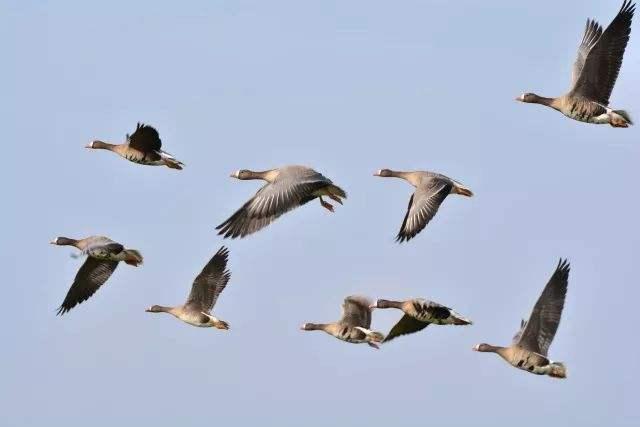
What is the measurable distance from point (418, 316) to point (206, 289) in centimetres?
637

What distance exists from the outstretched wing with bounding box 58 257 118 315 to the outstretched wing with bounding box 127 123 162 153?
150 inches

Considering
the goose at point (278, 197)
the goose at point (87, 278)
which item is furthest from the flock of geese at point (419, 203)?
the goose at point (87, 278)

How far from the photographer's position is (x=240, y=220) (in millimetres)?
25172

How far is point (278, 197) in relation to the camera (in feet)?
84.5

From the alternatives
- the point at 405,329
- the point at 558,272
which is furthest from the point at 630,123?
the point at 405,329

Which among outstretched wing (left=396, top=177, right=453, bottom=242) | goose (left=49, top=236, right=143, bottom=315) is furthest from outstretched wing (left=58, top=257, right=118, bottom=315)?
outstretched wing (left=396, top=177, right=453, bottom=242)

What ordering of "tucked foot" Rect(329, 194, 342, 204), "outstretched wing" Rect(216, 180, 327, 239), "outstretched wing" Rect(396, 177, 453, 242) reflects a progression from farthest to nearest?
"tucked foot" Rect(329, 194, 342, 204), "outstretched wing" Rect(396, 177, 453, 242), "outstretched wing" Rect(216, 180, 327, 239)

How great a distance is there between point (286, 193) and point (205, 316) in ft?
26.2

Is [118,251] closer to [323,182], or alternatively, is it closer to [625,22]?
[323,182]

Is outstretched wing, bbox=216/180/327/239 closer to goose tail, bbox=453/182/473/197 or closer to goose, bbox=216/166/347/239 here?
goose, bbox=216/166/347/239

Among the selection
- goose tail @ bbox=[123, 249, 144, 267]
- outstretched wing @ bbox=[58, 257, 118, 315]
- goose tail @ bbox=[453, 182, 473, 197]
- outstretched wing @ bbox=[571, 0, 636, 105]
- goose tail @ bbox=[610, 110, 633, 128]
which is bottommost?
outstretched wing @ bbox=[58, 257, 118, 315]

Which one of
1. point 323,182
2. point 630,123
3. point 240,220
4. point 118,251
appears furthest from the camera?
point 118,251

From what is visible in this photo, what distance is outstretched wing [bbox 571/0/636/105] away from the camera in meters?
28.1

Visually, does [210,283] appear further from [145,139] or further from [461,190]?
[461,190]
